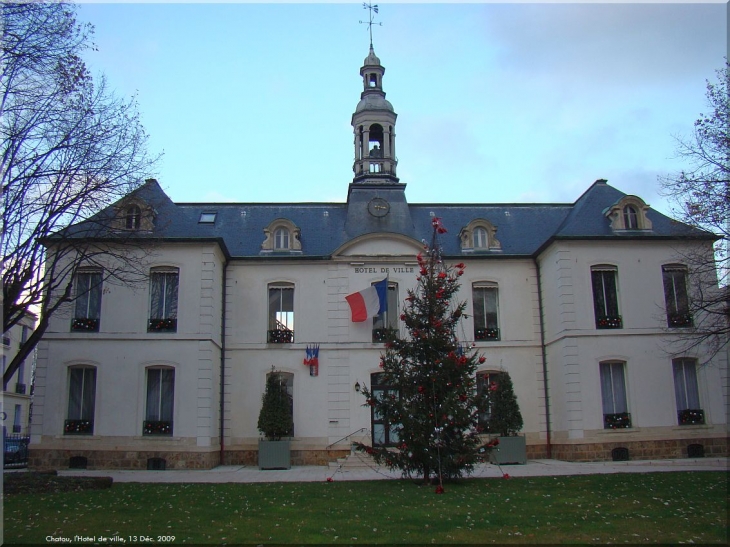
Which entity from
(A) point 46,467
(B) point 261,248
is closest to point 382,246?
(B) point 261,248

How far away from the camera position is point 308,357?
2273 centimetres

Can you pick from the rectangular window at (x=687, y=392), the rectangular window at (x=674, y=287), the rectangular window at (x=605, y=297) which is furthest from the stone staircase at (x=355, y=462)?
the rectangular window at (x=674, y=287)

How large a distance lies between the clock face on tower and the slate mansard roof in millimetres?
272

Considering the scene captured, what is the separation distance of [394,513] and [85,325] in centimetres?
1415

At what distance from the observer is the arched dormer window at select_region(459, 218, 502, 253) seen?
24.5 meters

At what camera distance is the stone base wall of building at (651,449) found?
20688 mm

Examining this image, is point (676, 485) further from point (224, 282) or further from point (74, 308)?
point (74, 308)

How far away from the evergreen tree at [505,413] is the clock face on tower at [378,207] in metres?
7.65

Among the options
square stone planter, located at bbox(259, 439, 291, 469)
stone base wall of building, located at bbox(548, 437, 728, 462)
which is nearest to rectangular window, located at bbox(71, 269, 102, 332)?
square stone planter, located at bbox(259, 439, 291, 469)

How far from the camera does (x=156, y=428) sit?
2034 cm

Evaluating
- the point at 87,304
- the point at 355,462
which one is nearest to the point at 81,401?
the point at 87,304

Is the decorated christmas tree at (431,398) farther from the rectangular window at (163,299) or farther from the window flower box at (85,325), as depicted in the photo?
the window flower box at (85,325)

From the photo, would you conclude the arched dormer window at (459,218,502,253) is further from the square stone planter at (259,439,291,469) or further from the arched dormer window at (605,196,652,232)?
the square stone planter at (259,439,291,469)

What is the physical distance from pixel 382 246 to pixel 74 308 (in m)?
10.3
